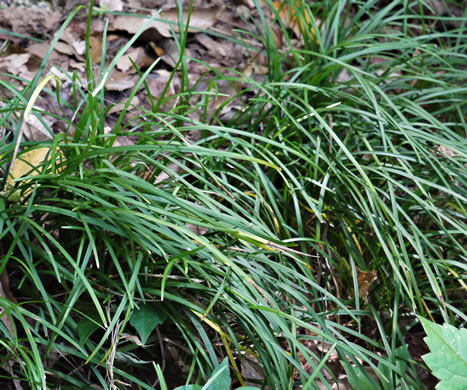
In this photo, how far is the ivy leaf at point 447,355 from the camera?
1.46 metres

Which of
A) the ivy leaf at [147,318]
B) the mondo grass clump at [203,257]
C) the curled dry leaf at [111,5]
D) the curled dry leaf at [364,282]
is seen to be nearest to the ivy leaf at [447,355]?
the mondo grass clump at [203,257]

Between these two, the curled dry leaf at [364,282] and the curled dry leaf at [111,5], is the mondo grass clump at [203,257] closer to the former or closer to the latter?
the curled dry leaf at [364,282]

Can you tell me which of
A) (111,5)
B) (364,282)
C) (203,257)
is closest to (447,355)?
(364,282)

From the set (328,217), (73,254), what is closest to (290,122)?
(328,217)

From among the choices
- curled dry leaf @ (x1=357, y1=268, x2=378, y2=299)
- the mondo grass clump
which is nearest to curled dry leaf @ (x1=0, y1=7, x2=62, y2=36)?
the mondo grass clump

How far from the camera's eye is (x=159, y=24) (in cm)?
289

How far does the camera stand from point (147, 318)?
5.32 feet

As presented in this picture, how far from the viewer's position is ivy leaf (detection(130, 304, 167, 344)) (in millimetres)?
1588

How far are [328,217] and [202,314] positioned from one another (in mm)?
748

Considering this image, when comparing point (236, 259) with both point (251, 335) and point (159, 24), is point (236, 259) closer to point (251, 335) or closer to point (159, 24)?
point (251, 335)

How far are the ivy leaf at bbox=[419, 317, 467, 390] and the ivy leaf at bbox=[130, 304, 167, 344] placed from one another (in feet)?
2.55

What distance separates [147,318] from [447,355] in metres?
0.89

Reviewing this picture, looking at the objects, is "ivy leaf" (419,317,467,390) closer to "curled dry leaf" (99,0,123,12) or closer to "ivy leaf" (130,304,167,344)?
"ivy leaf" (130,304,167,344)

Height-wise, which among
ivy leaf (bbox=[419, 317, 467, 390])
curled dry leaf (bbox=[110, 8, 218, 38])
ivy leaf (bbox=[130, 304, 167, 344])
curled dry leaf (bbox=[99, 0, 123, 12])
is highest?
curled dry leaf (bbox=[99, 0, 123, 12])
